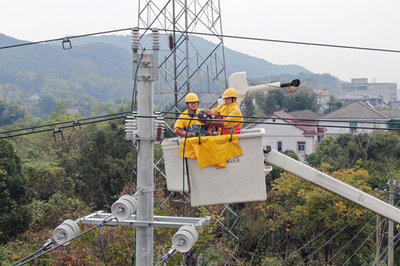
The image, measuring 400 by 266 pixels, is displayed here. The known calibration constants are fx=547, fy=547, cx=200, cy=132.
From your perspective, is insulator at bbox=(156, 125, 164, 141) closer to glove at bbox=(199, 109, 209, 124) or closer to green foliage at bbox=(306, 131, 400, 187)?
glove at bbox=(199, 109, 209, 124)

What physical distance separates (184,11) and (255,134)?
10502 millimetres

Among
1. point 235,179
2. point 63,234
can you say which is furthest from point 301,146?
point 63,234

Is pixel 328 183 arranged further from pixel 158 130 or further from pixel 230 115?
pixel 158 130

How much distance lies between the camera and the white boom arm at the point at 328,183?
8156 mm

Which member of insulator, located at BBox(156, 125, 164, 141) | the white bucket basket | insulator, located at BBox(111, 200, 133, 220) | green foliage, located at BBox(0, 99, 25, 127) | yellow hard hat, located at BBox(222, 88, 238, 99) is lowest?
green foliage, located at BBox(0, 99, 25, 127)

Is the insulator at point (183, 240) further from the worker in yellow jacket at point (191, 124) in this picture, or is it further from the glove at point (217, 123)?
the glove at point (217, 123)

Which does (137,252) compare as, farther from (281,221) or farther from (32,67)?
(32,67)

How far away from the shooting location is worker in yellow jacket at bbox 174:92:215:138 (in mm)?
7766

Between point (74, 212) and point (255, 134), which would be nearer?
point (255, 134)

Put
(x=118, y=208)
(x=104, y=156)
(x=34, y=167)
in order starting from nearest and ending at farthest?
(x=118, y=208) < (x=34, y=167) < (x=104, y=156)

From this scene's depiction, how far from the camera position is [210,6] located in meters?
17.3

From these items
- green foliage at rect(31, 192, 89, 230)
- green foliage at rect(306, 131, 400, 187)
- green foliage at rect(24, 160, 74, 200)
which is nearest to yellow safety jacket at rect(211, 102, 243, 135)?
green foliage at rect(31, 192, 89, 230)

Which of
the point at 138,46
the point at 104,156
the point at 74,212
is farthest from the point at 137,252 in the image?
the point at 104,156

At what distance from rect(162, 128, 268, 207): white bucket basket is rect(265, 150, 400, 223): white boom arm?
0.94 m
